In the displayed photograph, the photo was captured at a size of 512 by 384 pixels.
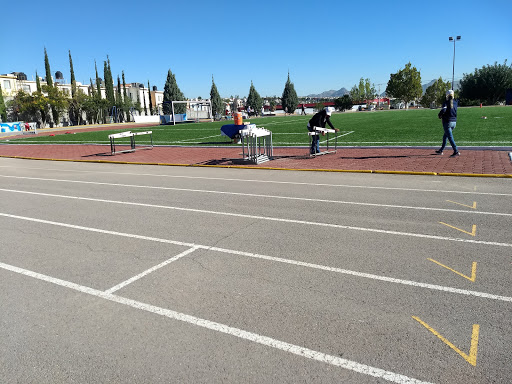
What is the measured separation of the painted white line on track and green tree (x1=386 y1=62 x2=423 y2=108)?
335ft

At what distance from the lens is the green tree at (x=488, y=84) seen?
80.1 meters

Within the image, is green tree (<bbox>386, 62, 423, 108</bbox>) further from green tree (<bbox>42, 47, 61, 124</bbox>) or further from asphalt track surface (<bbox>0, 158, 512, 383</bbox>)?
asphalt track surface (<bbox>0, 158, 512, 383</bbox>)

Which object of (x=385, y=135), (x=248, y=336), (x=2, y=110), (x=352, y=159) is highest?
(x=2, y=110)

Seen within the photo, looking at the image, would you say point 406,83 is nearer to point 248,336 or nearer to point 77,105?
point 77,105

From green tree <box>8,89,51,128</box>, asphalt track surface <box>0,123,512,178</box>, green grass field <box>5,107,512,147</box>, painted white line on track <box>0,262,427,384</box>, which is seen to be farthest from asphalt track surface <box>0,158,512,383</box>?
green tree <box>8,89,51,128</box>

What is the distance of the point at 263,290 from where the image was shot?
13.4 feet

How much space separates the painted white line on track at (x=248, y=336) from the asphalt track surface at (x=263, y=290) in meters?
0.01

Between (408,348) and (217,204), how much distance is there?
550 centimetres

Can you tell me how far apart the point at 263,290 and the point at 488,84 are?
9495cm

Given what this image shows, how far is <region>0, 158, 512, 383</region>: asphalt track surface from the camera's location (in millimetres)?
2910

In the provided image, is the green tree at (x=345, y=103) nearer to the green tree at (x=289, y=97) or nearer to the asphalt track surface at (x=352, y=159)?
the green tree at (x=289, y=97)

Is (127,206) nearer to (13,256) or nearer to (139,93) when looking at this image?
(13,256)

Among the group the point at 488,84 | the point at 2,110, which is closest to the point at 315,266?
the point at 2,110

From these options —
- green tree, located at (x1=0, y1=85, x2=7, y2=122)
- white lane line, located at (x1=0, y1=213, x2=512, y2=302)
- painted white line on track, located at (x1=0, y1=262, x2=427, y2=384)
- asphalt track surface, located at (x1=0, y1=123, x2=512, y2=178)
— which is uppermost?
green tree, located at (x1=0, y1=85, x2=7, y2=122)
